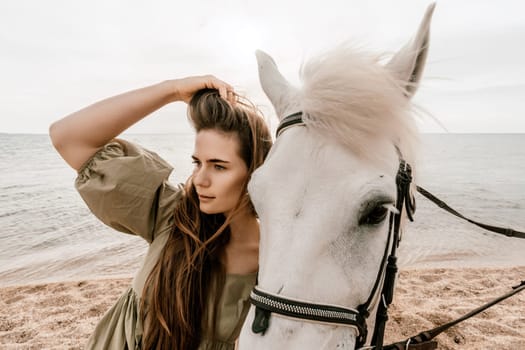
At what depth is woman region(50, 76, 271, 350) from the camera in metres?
1.71

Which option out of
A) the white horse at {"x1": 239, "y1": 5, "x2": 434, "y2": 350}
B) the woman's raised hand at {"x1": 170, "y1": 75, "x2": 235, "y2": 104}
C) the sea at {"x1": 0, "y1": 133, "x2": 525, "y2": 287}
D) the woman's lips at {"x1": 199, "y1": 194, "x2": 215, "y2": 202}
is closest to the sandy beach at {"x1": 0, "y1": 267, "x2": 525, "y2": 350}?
the sea at {"x1": 0, "y1": 133, "x2": 525, "y2": 287}

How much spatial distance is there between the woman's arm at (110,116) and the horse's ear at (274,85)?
0.78 feet

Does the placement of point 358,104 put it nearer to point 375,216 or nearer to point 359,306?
point 375,216

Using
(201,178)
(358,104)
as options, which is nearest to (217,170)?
(201,178)

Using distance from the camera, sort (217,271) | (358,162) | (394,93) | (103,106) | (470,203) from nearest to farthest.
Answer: (358,162)
(394,93)
(103,106)
(217,271)
(470,203)

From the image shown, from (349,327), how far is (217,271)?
1.00m

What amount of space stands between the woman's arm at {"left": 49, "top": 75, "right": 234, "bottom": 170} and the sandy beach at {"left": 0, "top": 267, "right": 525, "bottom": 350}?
2.78 metres

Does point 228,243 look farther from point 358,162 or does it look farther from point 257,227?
point 358,162

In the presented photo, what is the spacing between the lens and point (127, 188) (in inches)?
68.3

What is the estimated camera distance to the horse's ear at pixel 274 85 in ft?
5.21

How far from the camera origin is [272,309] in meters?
0.96

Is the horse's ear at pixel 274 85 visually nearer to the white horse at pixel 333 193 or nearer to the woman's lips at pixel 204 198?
the white horse at pixel 333 193

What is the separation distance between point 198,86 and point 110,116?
489 mm

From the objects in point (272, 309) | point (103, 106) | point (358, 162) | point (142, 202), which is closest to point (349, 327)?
point (272, 309)
